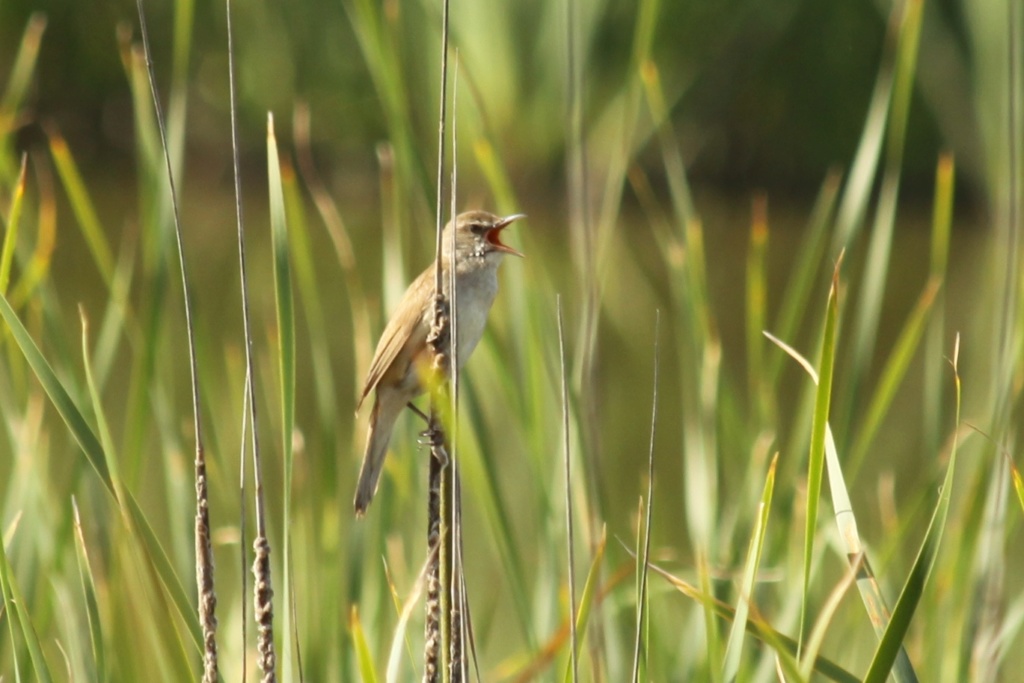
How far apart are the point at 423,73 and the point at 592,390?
811 cm

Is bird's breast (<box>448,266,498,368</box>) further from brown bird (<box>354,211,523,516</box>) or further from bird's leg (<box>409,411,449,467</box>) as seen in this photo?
bird's leg (<box>409,411,449,467</box>)

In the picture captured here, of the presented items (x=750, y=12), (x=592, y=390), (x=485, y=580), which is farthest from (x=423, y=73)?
(x=592, y=390)

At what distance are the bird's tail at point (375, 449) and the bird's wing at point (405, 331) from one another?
0.15 feet

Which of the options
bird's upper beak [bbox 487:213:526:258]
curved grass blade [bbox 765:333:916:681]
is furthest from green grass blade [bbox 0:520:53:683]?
bird's upper beak [bbox 487:213:526:258]

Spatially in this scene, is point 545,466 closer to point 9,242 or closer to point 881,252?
point 881,252

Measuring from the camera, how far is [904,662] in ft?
4.50

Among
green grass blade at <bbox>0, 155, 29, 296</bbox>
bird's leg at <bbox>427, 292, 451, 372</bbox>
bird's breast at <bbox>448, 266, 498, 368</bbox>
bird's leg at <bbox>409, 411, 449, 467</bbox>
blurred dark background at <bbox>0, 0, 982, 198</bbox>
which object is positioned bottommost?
bird's leg at <bbox>409, 411, 449, 467</bbox>

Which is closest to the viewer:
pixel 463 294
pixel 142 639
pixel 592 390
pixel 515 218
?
pixel 142 639

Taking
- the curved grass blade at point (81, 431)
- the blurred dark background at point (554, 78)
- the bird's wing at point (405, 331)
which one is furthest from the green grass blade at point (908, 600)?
the blurred dark background at point (554, 78)

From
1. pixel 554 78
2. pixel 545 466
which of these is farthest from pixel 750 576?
pixel 554 78

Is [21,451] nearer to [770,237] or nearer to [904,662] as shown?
[904,662]

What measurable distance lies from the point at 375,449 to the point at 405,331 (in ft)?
0.88

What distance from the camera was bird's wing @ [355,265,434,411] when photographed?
2426 millimetres

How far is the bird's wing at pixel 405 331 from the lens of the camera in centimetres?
243
